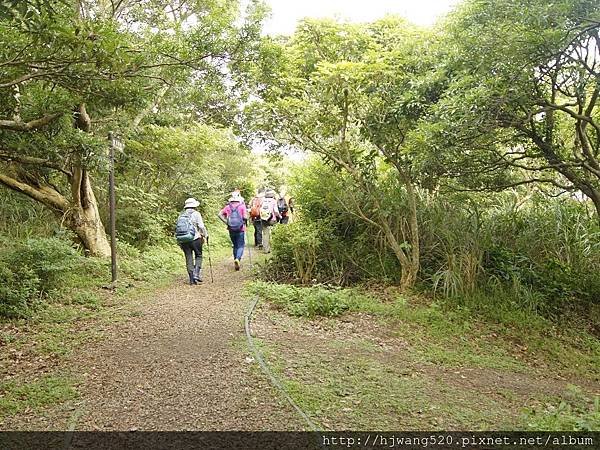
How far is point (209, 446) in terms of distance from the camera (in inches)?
128

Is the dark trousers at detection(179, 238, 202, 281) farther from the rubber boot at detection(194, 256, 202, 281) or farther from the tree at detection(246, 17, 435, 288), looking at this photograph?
the tree at detection(246, 17, 435, 288)

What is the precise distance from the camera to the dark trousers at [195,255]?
870 cm

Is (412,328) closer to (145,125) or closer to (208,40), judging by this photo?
(208,40)

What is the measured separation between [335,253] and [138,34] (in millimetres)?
5912

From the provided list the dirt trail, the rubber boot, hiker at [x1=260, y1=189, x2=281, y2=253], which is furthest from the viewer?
hiker at [x1=260, y1=189, x2=281, y2=253]

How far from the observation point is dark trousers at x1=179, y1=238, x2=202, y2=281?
8695 mm

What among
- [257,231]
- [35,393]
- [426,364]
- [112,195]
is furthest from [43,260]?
[257,231]

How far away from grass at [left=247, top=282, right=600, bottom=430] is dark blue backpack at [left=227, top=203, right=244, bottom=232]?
208 cm

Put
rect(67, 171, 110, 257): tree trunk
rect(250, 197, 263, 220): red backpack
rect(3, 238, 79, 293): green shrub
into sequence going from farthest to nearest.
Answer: rect(250, 197, 263, 220): red backpack
rect(67, 171, 110, 257): tree trunk
rect(3, 238, 79, 293): green shrub

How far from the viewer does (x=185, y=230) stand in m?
8.47

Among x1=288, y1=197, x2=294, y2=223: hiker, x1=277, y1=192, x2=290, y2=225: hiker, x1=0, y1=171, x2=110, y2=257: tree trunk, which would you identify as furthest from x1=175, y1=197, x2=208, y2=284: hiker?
x1=277, y1=192, x2=290, y2=225: hiker

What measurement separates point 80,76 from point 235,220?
504 centimetres

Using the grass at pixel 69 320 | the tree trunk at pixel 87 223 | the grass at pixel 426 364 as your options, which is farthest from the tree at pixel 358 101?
the tree trunk at pixel 87 223

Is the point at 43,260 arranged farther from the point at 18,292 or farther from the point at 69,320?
the point at 69,320
